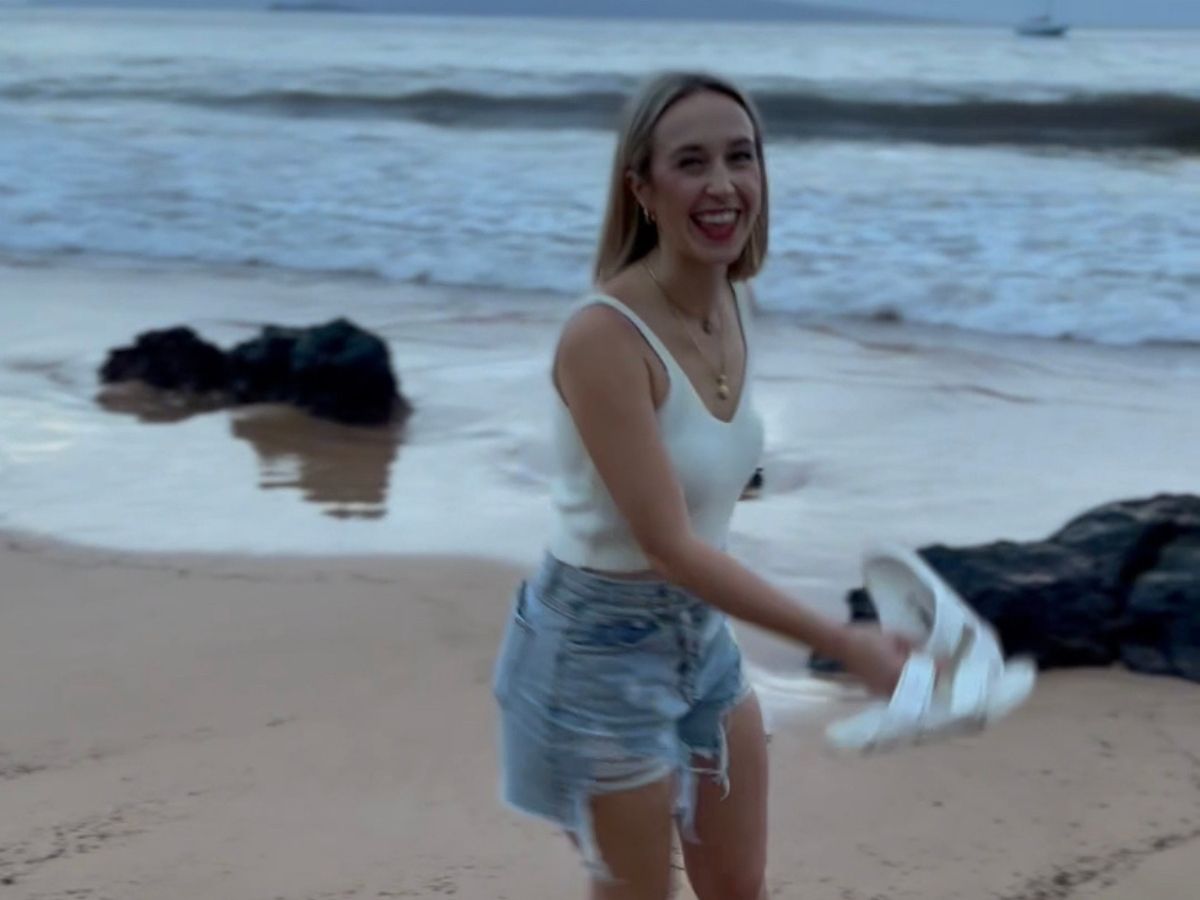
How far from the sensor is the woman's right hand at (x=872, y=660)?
85.2 inches

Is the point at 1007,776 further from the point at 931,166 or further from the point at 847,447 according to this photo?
the point at 931,166

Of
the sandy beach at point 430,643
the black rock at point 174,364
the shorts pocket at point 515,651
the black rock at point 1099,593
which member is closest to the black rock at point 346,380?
the sandy beach at point 430,643

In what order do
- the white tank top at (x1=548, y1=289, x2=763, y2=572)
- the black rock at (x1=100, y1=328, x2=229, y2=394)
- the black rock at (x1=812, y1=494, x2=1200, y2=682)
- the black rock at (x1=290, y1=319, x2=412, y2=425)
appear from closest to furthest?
1. the white tank top at (x1=548, y1=289, x2=763, y2=572)
2. the black rock at (x1=812, y1=494, x2=1200, y2=682)
3. the black rock at (x1=290, y1=319, x2=412, y2=425)
4. the black rock at (x1=100, y1=328, x2=229, y2=394)

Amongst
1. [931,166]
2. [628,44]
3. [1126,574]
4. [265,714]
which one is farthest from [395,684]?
[628,44]

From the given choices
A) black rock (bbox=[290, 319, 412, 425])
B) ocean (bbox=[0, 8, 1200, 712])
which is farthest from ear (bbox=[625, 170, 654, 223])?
black rock (bbox=[290, 319, 412, 425])

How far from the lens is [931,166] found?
17.6 meters

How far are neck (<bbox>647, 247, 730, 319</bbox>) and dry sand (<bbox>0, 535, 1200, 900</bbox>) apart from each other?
1431 millimetres

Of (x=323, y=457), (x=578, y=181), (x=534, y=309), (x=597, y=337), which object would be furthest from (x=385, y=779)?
(x=578, y=181)

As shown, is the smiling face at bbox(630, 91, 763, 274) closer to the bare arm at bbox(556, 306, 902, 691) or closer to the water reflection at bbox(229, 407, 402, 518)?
the bare arm at bbox(556, 306, 902, 691)

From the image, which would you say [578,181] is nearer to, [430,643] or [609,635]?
[430,643]

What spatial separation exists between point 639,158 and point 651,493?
0.48m

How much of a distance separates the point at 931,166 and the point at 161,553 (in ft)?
44.7

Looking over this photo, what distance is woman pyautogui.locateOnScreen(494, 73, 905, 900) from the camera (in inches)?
86.0

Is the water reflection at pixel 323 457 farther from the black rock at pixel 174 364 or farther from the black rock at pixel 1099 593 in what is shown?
the black rock at pixel 1099 593
